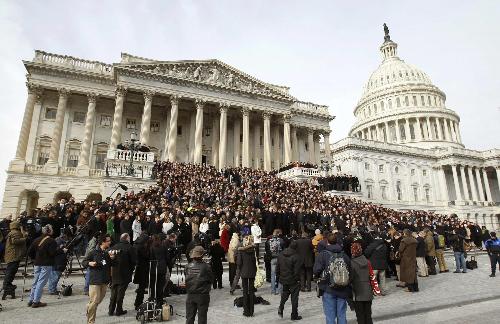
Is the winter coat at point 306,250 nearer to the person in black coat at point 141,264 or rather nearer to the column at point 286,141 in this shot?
the person in black coat at point 141,264

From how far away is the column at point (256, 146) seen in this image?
41.1 metres

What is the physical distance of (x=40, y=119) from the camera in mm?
33875

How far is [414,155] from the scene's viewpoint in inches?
2286

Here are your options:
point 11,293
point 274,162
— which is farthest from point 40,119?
point 11,293

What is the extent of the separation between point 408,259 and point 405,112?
2907 inches

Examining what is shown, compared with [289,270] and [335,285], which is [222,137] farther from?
[335,285]

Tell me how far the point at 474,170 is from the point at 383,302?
220 feet

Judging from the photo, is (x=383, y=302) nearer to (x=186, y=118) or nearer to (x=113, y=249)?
(x=113, y=249)

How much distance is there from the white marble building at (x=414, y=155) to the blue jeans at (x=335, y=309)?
136ft

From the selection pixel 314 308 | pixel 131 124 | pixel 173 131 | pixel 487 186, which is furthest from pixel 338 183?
pixel 487 186

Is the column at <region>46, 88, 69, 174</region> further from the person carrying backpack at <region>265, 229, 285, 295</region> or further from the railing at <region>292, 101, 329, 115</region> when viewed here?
the railing at <region>292, 101, 329, 115</region>

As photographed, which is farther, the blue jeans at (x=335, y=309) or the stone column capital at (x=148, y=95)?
the stone column capital at (x=148, y=95)

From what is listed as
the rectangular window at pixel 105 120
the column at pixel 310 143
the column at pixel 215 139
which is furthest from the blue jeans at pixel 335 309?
the column at pixel 310 143

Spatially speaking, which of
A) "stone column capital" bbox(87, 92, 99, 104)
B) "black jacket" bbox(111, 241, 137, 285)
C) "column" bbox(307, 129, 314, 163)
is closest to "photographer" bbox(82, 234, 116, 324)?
"black jacket" bbox(111, 241, 137, 285)
